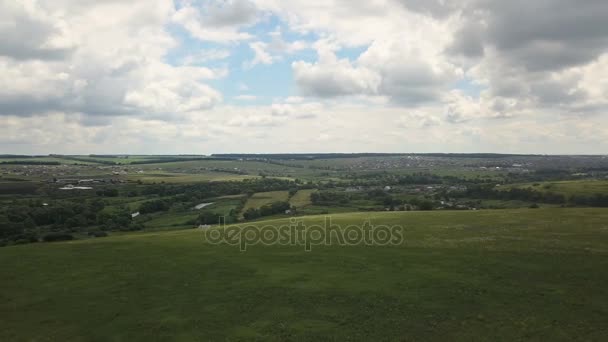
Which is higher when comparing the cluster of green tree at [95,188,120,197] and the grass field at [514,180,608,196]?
the grass field at [514,180,608,196]

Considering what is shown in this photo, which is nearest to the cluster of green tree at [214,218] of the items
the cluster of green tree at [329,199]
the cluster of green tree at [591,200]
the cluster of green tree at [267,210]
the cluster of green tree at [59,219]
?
the cluster of green tree at [267,210]

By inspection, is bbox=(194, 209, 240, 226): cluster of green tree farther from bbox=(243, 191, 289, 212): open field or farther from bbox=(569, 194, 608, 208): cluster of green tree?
bbox=(569, 194, 608, 208): cluster of green tree

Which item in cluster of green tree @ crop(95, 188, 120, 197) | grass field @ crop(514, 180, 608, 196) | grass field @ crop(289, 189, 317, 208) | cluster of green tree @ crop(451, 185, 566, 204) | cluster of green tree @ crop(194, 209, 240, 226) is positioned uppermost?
grass field @ crop(514, 180, 608, 196)

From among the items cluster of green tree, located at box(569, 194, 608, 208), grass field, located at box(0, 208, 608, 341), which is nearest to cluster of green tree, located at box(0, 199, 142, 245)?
grass field, located at box(0, 208, 608, 341)

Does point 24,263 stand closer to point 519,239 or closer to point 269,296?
point 269,296

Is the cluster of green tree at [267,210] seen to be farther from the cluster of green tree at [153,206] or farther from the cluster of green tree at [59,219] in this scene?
the cluster of green tree at [153,206]

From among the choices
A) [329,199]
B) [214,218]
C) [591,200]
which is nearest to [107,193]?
[214,218]
